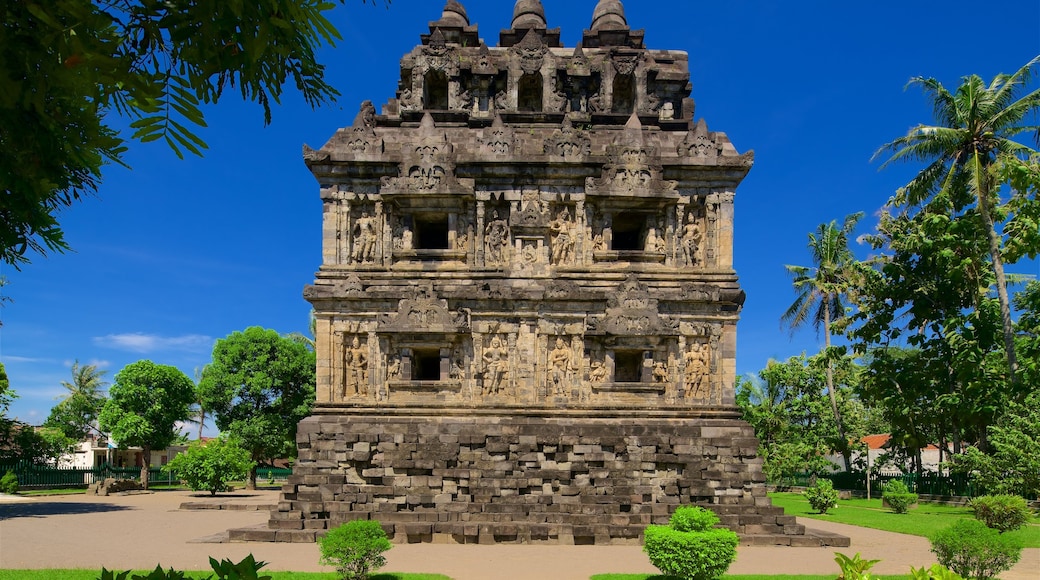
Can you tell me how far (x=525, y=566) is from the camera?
1148 cm

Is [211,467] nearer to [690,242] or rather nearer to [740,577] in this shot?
[690,242]

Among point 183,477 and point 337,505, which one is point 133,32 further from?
point 183,477

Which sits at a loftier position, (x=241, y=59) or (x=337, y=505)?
(x=241, y=59)

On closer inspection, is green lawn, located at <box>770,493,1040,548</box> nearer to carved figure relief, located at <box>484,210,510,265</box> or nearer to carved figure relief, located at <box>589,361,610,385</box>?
carved figure relief, located at <box>589,361,610,385</box>

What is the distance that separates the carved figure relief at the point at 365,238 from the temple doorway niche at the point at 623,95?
26.2ft

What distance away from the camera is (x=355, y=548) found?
375 inches

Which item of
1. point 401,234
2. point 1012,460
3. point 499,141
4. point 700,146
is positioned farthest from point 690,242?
point 1012,460

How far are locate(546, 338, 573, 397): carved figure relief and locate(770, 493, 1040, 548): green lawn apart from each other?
29.5 feet

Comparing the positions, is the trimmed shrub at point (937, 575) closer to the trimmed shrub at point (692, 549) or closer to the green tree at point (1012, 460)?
the trimmed shrub at point (692, 549)

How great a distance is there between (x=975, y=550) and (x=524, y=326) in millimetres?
10325

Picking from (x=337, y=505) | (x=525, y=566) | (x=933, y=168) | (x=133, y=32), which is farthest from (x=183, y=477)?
(x=933, y=168)

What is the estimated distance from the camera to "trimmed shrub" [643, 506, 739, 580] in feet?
30.2

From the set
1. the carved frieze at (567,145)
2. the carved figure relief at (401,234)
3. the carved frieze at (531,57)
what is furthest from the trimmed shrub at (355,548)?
the carved frieze at (531,57)

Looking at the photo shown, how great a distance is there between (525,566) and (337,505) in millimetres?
5349
